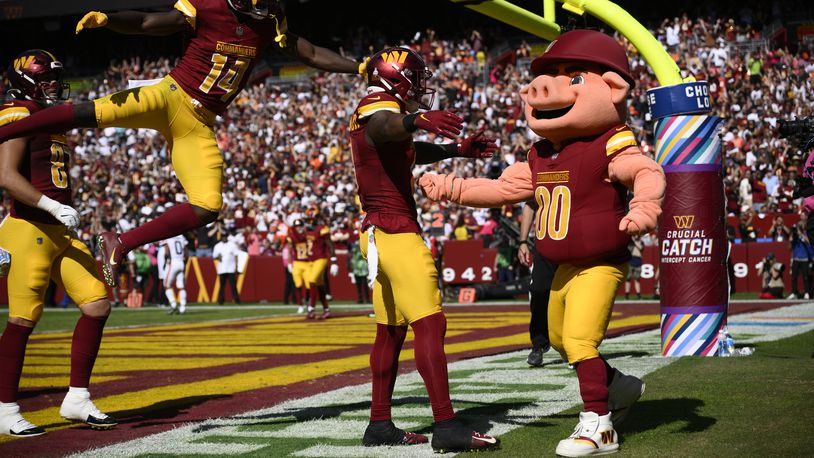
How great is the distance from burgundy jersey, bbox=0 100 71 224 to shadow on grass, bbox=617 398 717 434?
369 cm

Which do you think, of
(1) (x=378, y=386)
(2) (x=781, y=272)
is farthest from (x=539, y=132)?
(2) (x=781, y=272)

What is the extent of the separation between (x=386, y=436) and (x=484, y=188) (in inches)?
55.6

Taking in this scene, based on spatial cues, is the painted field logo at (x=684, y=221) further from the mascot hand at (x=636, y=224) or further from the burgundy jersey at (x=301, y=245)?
the burgundy jersey at (x=301, y=245)

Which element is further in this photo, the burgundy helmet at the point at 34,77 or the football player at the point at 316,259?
the football player at the point at 316,259

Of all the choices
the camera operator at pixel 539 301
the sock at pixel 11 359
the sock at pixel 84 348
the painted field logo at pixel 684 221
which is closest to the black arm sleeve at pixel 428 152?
the sock at pixel 84 348

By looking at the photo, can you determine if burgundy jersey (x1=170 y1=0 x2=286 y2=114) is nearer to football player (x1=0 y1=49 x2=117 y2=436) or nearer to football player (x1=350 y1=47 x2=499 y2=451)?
football player (x1=350 y1=47 x2=499 y2=451)

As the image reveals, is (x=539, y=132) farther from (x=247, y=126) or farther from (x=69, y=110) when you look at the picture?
(x=247, y=126)

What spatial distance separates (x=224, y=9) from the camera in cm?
591

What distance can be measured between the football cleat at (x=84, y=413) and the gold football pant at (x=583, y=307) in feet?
9.17

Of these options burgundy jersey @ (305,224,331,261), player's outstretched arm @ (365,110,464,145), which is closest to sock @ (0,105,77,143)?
player's outstretched arm @ (365,110,464,145)

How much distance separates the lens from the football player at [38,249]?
6145mm

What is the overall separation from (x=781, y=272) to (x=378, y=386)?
15.5m

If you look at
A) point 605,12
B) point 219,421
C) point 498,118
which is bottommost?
point 219,421

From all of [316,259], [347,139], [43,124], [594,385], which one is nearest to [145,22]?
[43,124]
